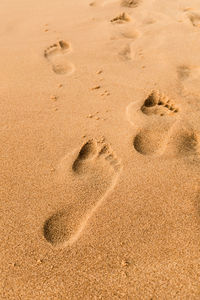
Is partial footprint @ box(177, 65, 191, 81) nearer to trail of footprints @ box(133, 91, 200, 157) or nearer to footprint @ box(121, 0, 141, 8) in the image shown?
trail of footprints @ box(133, 91, 200, 157)

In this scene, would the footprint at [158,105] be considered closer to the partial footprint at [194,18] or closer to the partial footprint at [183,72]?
the partial footprint at [183,72]

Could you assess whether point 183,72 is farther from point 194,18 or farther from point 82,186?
point 82,186

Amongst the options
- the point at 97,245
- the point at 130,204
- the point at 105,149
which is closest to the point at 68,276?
the point at 97,245

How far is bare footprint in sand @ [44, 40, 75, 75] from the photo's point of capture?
6.68 feet

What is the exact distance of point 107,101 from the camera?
1.72 m

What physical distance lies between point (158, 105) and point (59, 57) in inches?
33.9

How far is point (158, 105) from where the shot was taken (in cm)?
167

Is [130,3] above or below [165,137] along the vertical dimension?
above

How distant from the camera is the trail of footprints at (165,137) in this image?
1.40 m

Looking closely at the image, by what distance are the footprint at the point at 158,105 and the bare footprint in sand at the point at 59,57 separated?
1.92ft

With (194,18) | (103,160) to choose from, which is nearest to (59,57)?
(103,160)

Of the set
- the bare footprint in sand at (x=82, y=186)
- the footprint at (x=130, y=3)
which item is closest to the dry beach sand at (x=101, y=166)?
the bare footprint in sand at (x=82, y=186)

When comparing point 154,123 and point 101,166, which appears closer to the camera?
point 101,166

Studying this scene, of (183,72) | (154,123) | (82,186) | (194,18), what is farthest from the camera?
(194,18)
